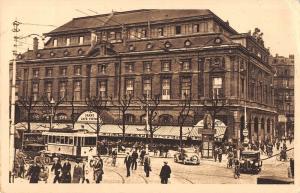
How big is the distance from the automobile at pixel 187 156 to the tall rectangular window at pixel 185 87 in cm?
109

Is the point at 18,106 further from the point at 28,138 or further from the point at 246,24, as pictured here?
the point at 246,24

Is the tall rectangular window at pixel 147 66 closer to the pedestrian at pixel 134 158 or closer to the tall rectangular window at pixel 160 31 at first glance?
the tall rectangular window at pixel 160 31

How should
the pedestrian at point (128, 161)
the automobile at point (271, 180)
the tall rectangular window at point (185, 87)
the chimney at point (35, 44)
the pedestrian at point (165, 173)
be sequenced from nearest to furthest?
the automobile at point (271, 180) < the pedestrian at point (165, 173) < the pedestrian at point (128, 161) < the chimney at point (35, 44) < the tall rectangular window at point (185, 87)

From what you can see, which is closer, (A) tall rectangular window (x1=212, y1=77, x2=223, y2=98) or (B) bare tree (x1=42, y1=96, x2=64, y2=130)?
(A) tall rectangular window (x1=212, y1=77, x2=223, y2=98)

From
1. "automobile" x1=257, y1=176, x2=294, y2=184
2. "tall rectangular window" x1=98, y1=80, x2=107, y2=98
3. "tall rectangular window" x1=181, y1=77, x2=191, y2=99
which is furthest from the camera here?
"tall rectangular window" x1=98, y1=80, x2=107, y2=98

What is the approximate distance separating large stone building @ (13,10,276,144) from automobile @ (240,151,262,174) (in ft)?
1.71

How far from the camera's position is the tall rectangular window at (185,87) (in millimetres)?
10039

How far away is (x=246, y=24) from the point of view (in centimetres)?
955

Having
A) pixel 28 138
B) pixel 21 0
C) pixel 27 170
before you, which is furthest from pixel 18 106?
pixel 21 0

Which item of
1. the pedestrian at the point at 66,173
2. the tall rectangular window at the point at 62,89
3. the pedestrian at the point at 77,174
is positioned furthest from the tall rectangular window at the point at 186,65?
the pedestrian at the point at 66,173

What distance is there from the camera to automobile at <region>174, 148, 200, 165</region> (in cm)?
961

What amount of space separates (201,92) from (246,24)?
5.15 ft

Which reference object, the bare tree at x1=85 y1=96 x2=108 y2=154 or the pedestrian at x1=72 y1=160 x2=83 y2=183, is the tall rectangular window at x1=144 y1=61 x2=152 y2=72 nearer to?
the bare tree at x1=85 y1=96 x2=108 y2=154

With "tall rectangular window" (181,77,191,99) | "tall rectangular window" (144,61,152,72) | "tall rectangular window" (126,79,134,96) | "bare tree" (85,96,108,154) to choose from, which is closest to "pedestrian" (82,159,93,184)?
"bare tree" (85,96,108,154)
